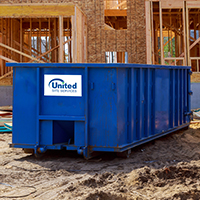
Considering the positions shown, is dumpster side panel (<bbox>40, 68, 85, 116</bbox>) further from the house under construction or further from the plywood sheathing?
the plywood sheathing

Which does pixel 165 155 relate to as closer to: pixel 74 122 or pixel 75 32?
pixel 74 122

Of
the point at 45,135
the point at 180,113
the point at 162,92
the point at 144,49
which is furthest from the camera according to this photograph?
the point at 144,49

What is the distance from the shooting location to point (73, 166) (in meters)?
5.79

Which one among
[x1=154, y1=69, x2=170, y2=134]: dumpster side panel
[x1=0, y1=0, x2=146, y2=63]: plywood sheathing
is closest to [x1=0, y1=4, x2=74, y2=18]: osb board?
[x1=0, y1=0, x2=146, y2=63]: plywood sheathing

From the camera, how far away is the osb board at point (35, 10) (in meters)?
13.1

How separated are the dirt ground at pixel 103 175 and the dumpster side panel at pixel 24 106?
20.1 inches

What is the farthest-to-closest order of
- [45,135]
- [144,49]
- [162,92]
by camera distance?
[144,49], [162,92], [45,135]

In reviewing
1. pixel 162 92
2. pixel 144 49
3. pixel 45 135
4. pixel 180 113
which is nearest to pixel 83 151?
pixel 45 135

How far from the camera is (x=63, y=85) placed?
6160 mm

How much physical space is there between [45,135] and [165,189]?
Result: 110 inches

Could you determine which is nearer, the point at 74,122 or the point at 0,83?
the point at 74,122

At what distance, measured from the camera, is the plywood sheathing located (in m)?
16.6

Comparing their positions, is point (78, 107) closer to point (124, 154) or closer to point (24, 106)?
point (24, 106)

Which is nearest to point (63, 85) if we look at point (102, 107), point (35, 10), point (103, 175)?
point (102, 107)
